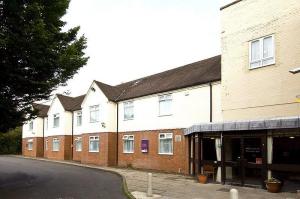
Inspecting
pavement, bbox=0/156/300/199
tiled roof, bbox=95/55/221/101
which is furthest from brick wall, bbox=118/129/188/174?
pavement, bbox=0/156/300/199

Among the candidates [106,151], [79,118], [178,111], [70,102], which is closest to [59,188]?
[178,111]

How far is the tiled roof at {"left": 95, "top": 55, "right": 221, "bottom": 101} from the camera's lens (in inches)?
930

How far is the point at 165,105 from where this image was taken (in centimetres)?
2592

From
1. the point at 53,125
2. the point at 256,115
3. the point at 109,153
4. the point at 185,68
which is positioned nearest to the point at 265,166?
the point at 256,115

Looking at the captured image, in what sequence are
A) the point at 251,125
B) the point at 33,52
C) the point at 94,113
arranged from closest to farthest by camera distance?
the point at 33,52
the point at 251,125
the point at 94,113

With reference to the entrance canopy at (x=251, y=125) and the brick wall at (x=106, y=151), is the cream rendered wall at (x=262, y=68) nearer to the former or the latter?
the entrance canopy at (x=251, y=125)

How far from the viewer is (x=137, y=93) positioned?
29.1m

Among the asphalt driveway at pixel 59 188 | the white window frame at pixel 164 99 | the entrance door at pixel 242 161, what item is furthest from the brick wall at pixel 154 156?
the asphalt driveway at pixel 59 188

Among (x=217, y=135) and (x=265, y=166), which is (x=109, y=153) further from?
(x=265, y=166)

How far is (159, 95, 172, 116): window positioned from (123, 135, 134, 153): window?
423cm

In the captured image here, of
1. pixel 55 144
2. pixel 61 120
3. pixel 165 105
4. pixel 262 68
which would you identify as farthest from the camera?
pixel 55 144

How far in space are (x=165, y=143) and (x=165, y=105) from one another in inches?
103

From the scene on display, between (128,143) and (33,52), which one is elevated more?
(33,52)

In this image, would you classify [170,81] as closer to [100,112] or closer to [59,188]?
[100,112]
